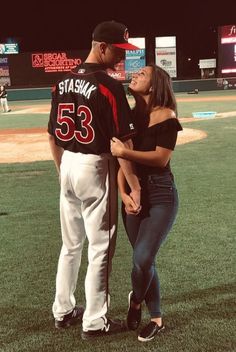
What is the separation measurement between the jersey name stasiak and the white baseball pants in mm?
383

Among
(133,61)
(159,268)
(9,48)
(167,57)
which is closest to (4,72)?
(9,48)

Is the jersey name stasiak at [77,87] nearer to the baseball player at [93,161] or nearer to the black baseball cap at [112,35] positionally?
the baseball player at [93,161]

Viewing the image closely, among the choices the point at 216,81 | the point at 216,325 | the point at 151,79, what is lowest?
the point at 216,81

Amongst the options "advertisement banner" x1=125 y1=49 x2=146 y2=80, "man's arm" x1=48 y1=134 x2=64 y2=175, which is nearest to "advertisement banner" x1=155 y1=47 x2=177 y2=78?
"advertisement banner" x1=125 y1=49 x2=146 y2=80

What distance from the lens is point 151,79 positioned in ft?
9.40

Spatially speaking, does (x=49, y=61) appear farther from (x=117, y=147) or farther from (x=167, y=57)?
(x=117, y=147)

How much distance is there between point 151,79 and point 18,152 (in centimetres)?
925

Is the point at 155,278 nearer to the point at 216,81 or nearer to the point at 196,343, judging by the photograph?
the point at 196,343

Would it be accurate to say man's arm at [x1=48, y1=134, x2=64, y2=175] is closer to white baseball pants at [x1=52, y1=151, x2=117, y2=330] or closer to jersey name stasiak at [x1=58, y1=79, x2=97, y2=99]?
white baseball pants at [x1=52, y1=151, x2=117, y2=330]

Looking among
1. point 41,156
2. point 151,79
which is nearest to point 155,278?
point 151,79

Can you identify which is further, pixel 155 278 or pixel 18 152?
pixel 18 152

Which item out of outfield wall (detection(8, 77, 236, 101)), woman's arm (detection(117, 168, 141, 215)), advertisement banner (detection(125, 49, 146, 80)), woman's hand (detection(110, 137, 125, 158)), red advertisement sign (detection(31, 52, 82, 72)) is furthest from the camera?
red advertisement sign (detection(31, 52, 82, 72))

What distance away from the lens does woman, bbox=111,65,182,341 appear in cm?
285

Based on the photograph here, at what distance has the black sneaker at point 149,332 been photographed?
303 centimetres
